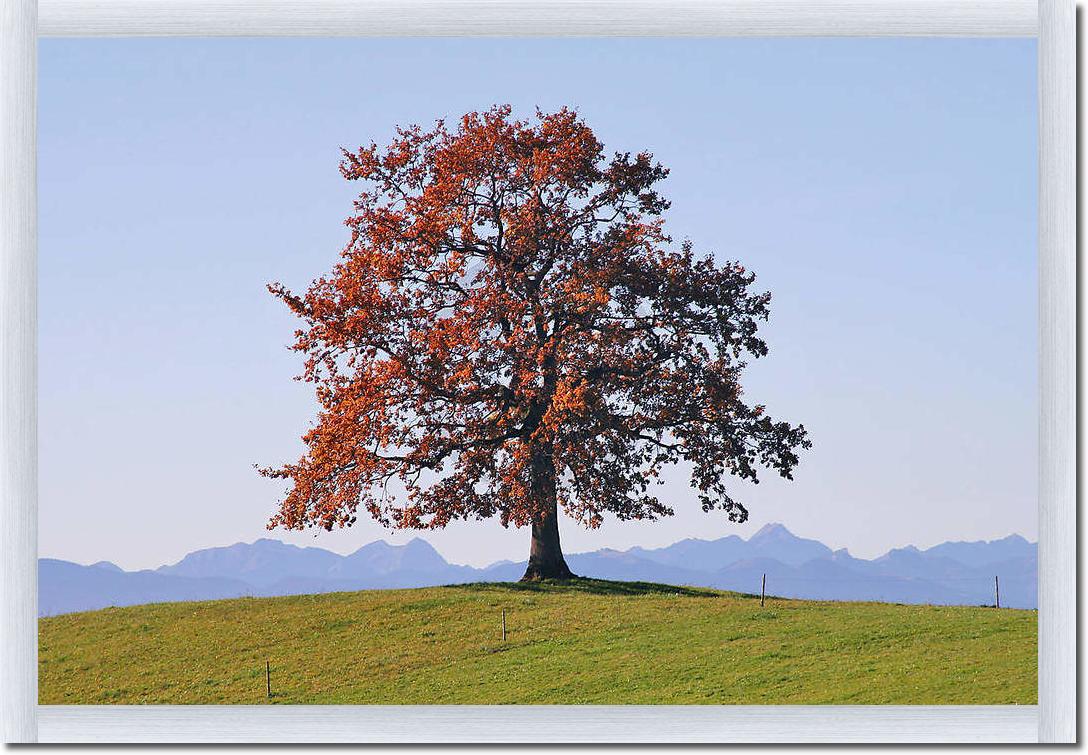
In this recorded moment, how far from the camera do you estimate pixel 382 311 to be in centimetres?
1717

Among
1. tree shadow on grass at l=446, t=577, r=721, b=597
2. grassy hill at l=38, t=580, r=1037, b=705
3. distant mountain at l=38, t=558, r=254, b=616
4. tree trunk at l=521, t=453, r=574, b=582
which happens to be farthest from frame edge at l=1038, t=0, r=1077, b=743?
distant mountain at l=38, t=558, r=254, b=616

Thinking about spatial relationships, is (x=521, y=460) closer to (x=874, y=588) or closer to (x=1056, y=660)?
(x=874, y=588)

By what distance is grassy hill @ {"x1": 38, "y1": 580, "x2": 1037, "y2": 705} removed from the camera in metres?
13.1

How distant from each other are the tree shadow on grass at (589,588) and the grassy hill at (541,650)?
43 millimetres

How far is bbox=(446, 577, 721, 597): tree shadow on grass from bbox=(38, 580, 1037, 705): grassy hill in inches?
1.7

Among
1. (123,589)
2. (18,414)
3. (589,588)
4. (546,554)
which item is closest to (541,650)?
(589,588)

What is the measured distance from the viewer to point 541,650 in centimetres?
1509

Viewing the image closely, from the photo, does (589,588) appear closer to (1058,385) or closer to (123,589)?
(123,589)

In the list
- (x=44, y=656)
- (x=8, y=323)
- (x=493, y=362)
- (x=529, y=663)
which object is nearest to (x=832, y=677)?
(x=529, y=663)

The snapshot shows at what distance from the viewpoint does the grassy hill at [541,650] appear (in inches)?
515

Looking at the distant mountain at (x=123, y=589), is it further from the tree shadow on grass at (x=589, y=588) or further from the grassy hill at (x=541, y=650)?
the tree shadow on grass at (x=589, y=588)

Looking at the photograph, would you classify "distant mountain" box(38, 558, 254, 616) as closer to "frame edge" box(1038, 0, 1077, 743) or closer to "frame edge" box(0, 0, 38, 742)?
"frame edge" box(0, 0, 38, 742)

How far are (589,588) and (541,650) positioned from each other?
3.14m

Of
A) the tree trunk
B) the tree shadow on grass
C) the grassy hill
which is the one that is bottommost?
the grassy hill
